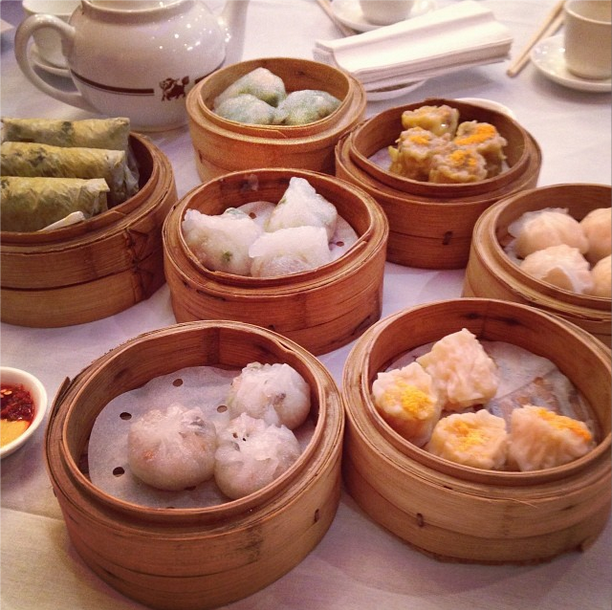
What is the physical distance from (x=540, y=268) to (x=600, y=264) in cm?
15

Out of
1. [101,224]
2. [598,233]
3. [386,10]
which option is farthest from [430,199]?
[386,10]

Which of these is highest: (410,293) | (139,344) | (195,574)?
(139,344)

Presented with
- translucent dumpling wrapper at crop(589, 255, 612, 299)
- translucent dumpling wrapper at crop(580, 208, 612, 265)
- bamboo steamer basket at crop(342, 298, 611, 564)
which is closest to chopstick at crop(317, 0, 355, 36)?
translucent dumpling wrapper at crop(580, 208, 612, 265)

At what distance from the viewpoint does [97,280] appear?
1.67 m

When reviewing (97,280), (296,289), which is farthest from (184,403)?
(97,280)

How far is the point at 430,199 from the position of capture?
1.75 meters

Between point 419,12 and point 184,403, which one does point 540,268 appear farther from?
point 419,12

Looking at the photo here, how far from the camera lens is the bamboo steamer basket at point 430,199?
5.70ft

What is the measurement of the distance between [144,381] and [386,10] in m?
2.01

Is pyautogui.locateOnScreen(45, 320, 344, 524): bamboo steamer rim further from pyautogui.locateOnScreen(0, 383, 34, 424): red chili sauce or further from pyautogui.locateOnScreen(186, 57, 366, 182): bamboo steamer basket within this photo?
pyautogui.locateOnScreen(186, 57, 366, 182): bamboo steamer basket

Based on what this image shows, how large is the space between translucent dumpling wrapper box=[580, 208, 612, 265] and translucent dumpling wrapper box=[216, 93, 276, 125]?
0.94m

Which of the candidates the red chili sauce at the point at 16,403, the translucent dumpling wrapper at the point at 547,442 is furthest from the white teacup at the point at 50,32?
the translucent dumpling wrapper at the point at 547,442

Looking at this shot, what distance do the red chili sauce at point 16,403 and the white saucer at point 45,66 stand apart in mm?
1393

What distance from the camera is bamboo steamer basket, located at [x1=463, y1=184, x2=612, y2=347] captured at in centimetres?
144
